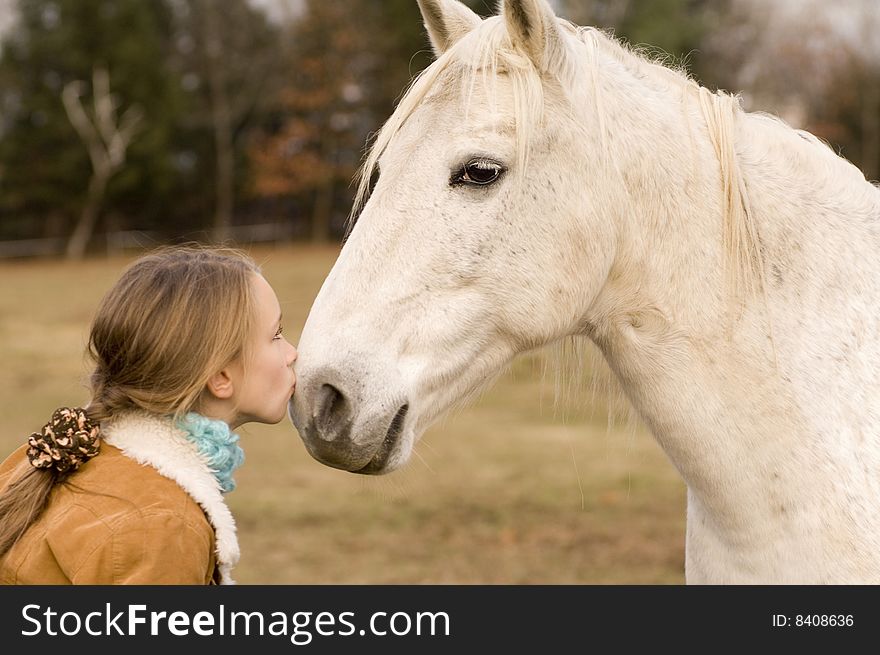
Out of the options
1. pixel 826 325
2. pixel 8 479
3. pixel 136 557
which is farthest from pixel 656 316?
pixel 8 479

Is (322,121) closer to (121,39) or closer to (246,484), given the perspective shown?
(121,39)

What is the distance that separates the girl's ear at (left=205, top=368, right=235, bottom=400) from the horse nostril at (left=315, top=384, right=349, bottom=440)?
0.23 meters

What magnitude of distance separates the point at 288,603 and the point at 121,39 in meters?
31.9

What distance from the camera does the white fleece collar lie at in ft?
6.05

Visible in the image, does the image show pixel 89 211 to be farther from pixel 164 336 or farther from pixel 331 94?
pixel 164 336

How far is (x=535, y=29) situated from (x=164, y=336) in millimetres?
1098

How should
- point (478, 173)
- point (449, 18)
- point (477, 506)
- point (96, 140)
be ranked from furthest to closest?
point (96, 140), point (477, 506), point (449, 18), point (478, 173)

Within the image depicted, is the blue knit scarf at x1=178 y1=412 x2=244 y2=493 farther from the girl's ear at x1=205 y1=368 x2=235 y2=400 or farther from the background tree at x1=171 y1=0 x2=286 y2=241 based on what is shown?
the background tree at x1=171 y1=0 x2=286 y2=241

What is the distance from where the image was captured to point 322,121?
32188 mm

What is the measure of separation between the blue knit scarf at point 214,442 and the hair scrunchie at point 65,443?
189 mm

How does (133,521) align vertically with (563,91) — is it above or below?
below

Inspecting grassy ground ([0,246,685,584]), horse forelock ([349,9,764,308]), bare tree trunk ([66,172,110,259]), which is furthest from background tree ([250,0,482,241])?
horse forelock ([349,9,764,308])

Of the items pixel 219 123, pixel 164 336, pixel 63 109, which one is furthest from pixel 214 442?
pixel 219 123

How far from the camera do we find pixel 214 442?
6.42 ft
